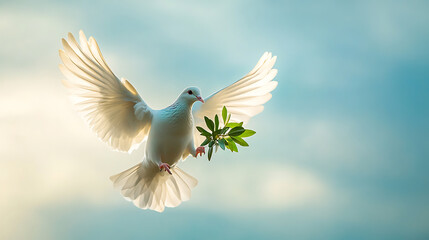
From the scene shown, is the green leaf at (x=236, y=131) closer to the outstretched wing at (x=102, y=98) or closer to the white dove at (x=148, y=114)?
the white dove at (x=148, y=114)

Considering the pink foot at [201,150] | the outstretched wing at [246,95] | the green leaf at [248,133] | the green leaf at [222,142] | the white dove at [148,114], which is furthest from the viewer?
the outstretched wing at [246,95]

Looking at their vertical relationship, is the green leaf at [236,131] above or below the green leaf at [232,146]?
above

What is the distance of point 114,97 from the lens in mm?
4910

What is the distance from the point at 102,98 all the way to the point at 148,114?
0.51 meters

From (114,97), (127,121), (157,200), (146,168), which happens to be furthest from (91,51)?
(157,200)

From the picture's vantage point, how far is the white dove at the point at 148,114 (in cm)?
461

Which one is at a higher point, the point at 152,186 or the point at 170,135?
the point at 170,135

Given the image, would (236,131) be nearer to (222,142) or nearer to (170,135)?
(222,142)

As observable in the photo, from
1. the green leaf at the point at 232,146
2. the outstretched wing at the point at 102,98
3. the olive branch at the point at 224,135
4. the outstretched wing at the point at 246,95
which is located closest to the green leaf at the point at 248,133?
the olive branch at the point at 224,135

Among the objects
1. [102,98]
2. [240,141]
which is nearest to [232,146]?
[240,141]

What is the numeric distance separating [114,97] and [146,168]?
0.85 metres

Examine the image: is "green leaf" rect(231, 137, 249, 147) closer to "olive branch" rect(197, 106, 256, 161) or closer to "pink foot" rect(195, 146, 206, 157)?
"olive branch" rect(197, 106, 256, 161)

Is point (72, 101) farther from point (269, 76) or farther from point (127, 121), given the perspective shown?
point (269, 76)

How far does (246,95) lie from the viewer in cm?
536
